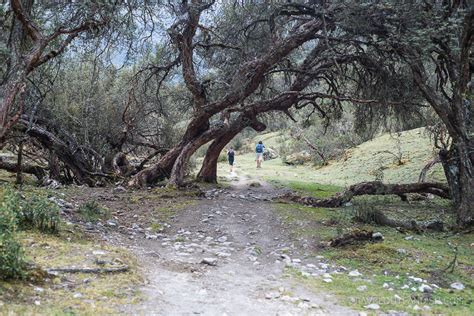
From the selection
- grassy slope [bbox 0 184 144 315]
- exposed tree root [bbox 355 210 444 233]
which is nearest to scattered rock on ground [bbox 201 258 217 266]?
grassy slope [bbox 0 184 144 315]

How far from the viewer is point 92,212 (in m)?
9.40

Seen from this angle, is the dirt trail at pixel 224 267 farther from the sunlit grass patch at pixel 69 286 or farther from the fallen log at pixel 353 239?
the fallen log at pixel 353 239

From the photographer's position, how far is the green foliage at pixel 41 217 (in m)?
6.92

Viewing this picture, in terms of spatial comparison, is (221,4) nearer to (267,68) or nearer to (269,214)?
(267,68)

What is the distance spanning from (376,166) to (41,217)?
67.5 ft

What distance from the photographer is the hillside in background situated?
70.4ft

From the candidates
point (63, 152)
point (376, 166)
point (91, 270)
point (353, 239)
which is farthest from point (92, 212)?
point (376, 166)

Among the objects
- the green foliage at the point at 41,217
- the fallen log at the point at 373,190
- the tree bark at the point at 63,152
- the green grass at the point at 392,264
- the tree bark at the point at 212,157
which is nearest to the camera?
A: the green grass at the point at 392,264

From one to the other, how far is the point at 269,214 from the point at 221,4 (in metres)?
7.57

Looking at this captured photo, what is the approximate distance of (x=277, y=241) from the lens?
8883mm

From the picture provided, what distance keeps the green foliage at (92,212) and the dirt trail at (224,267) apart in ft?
4.28

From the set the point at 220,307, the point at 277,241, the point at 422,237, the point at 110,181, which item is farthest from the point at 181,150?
the point at 220,307

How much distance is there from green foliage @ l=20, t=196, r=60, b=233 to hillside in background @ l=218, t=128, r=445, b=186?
47.0ft

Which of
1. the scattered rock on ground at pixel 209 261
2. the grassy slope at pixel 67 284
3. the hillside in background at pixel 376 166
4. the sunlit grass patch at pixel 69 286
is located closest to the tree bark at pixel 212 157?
the hillside in background at pixel 376 166
